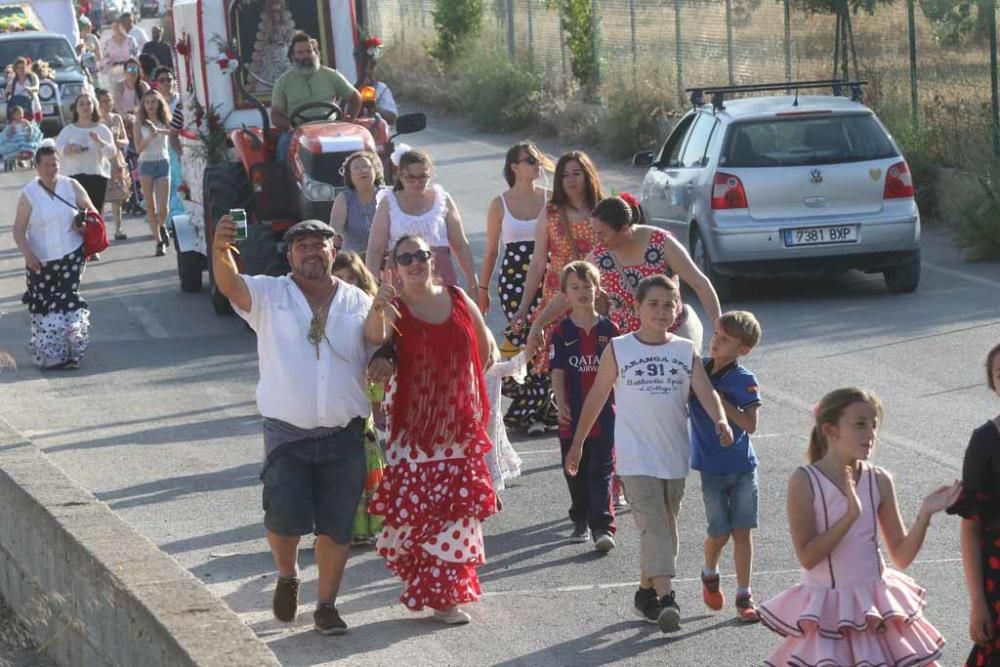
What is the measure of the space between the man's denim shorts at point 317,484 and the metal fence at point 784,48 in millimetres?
13251

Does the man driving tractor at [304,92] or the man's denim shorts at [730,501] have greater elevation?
the man driving tractor at [304,92]

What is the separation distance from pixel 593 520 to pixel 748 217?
704 centimetres

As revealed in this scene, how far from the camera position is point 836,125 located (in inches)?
626

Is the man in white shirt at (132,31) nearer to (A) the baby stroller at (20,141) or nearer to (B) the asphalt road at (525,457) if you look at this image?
(A) the baby stroller at (20,141)

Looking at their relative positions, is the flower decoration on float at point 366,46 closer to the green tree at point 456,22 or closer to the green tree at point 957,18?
the green tree at point 957,18

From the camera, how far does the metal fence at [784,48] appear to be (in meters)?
21.6

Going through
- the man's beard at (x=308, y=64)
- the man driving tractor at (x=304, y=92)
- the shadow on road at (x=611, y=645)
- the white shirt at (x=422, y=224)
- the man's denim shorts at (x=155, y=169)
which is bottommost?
the shadow on road at (x=611, y=645)

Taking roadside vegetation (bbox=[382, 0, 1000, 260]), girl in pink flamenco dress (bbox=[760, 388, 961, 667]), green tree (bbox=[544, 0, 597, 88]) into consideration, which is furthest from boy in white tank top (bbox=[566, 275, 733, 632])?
green tree (bbox=[544, 0, 597, 88])

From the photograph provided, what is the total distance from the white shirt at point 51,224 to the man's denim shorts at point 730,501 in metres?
7.89

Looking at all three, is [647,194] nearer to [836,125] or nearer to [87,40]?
[836,125]

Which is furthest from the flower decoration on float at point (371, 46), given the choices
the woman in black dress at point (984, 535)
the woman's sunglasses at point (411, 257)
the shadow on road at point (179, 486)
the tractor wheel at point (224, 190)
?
the woman in black dress at point (984, 535)

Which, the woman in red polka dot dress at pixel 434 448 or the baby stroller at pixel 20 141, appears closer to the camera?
the woman in red polka dot dress at pixel 434 448

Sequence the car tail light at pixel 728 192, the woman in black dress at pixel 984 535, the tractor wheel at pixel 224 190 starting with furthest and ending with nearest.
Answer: the tractor wheel at pixel 224 190
the car tail light at pixel 728 192
the woman in black dress at pixel 984 535

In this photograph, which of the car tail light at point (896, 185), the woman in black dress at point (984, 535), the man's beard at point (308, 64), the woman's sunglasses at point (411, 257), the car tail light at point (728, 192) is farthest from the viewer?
the car tail light at point (896, 185)
